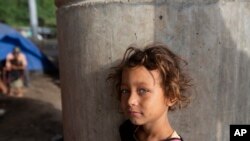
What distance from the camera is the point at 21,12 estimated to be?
1151 inches

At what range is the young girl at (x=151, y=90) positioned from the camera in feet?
6.00

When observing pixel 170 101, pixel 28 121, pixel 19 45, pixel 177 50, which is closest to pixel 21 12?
pixel 19 45

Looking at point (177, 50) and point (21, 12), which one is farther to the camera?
point (21, 12)

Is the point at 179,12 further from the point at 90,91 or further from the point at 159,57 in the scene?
the point at 90,91

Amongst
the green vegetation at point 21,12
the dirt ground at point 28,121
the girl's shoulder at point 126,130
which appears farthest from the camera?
the green vegetation at point 21,12

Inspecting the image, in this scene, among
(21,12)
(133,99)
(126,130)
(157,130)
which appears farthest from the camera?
(21,12)

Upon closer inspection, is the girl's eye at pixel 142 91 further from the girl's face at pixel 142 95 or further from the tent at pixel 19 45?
the tent at pixel 19 45

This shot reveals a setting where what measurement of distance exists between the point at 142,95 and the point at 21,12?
28928 mm

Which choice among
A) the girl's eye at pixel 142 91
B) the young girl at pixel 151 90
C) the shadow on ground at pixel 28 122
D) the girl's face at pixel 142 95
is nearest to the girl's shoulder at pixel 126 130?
the young girl at pixel 151 90

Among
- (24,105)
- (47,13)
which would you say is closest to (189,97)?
(24,105)

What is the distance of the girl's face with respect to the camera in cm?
182

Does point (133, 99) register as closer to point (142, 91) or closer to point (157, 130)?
point (142, 91)

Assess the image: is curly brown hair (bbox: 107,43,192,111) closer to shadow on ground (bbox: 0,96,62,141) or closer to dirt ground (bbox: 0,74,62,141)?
dirt ground (bbox: 0,74,62,141)

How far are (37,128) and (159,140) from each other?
4.31 metres
